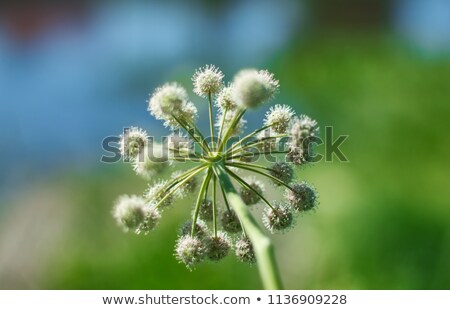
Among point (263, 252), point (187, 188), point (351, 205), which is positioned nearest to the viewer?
point (263, 252)

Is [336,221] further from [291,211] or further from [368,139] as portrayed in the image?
[291,211]

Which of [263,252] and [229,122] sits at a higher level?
[229,122]

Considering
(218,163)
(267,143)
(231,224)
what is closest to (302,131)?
(267,143)

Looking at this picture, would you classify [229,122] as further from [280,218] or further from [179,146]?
[280,218]

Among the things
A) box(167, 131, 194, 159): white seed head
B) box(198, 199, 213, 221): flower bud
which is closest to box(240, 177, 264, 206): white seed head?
box(198, 199, 213, 221): flower bud

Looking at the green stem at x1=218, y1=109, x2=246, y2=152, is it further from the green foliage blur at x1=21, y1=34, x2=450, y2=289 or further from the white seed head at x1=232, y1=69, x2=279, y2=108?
the green foliage blur at x1=21, y1=34, x2=450, y2=289
